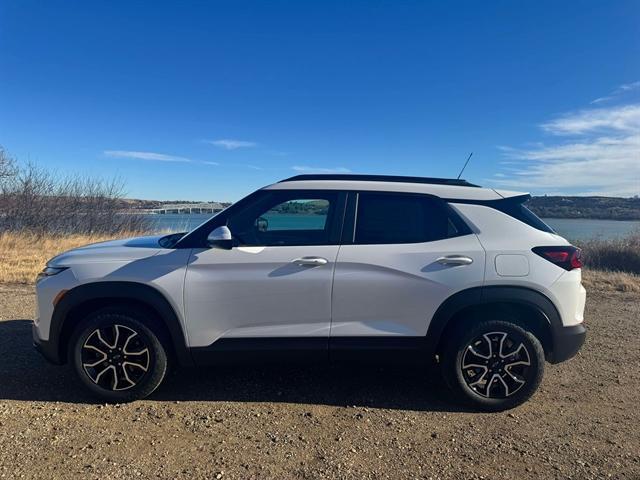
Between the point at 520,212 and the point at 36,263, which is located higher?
the point at 520,212

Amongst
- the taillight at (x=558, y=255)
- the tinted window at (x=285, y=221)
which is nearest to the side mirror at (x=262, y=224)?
the tinted window at (x=285, y=221)

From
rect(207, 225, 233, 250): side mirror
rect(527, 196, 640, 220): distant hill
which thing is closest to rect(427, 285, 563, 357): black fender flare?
rect(207, 225, 233, 250): side mirror

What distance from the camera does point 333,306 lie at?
3.60 m

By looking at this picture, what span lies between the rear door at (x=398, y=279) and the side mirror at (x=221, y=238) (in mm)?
858

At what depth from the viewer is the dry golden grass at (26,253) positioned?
9.36 m

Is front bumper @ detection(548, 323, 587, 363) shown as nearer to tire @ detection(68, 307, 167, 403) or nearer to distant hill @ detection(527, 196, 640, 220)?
tire @ detection(68, 307, 167, 403)

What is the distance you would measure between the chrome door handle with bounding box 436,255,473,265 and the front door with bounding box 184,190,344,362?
0.83 meters

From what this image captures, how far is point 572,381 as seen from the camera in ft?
14.2

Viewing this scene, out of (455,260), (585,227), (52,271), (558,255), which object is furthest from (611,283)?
(585,227)

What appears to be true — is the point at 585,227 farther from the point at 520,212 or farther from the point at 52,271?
the point at 52,271

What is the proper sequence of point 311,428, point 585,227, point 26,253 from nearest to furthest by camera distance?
point 311,428 < point 26,253 < point 585,227

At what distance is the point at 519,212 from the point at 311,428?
238 centimetres

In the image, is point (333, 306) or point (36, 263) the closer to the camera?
point (333, 306)

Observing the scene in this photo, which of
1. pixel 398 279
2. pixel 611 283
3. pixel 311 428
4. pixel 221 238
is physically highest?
pixel 221 238
